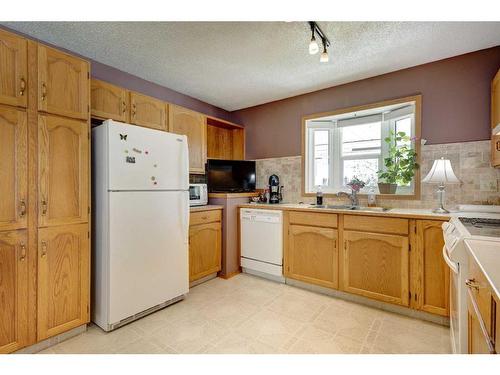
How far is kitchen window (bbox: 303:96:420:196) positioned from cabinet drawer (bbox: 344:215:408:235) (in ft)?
2.22

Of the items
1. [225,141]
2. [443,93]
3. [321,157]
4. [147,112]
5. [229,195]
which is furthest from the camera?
[225,141]

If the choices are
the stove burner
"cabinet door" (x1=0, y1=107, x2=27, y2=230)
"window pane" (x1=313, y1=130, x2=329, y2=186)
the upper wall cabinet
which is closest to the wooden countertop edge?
the upper wall cabinet

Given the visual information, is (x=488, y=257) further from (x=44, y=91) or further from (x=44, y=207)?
(x=44, y=91)

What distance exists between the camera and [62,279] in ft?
5.74

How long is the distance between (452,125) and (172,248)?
2883mm

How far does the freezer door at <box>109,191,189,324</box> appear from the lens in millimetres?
1915

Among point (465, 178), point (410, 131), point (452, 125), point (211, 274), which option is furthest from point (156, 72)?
point (465, 178)

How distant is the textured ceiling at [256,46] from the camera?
1.91 meters

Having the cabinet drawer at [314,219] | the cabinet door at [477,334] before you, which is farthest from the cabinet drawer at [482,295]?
the cabinet drawer at [314,219]

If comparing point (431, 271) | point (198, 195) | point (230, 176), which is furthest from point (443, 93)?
point (198, 195)

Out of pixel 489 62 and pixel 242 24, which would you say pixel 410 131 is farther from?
pixel 242 24

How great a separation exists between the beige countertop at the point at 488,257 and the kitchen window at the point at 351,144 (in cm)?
166

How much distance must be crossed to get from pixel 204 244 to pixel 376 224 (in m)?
1.82
